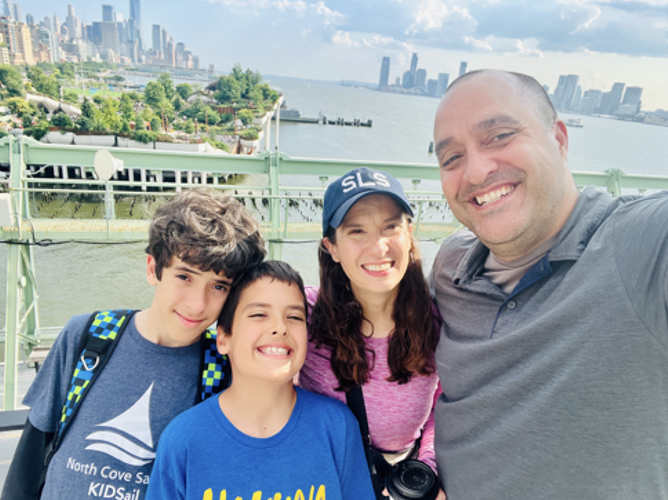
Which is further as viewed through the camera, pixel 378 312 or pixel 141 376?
pixel 378 312

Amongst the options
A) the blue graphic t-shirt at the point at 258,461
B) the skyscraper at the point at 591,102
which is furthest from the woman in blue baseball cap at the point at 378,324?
the skyscraper at the point at 591,102

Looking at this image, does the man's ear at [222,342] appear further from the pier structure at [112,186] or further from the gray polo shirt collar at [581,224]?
the pier structure at [112,186]

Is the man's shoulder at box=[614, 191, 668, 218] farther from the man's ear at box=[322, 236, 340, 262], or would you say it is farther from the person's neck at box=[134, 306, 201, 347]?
the person's neck at box=[134, 306, 201, 347]

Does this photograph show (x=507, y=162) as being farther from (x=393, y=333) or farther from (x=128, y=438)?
(x=128, y=438)

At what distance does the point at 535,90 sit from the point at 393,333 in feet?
3.92

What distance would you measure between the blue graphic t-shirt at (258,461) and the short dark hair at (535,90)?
58.5 inches

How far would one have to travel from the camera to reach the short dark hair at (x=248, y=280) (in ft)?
5.36

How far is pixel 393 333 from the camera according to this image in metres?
1.81

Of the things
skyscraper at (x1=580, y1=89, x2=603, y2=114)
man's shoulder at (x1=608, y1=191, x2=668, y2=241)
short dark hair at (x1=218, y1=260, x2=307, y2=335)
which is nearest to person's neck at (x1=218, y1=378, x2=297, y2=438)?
short dark hair at (x1=218, y1=260, x2=307, y2=335)

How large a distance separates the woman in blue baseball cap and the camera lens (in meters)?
0.09

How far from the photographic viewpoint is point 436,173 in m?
5.60

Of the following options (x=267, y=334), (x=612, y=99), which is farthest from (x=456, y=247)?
(x=612, y=99)

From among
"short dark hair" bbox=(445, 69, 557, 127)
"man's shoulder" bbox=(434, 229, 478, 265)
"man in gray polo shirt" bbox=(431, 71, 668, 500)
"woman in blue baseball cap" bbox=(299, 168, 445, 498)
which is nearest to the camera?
"man in gray polo shirt" bbox=(431, 71, 668, 500)

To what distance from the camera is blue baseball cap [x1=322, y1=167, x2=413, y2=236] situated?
5.54 ft
